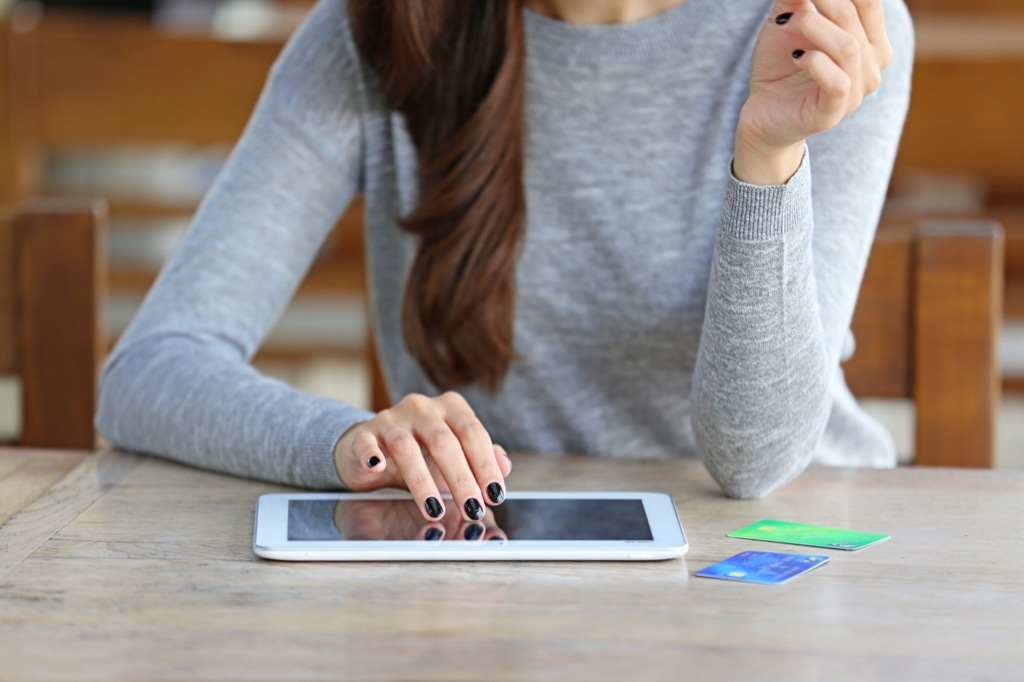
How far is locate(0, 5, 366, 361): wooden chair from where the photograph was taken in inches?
81.2

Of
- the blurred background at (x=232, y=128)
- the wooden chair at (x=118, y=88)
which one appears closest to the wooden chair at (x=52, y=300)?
the blurred background at (x=232, y=128)

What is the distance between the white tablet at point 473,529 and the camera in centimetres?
67

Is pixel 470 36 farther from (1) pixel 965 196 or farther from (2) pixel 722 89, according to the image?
(1) pixel 965 196

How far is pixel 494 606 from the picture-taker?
60cm

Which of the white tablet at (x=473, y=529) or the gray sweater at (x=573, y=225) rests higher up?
the gray sweater at (x=573, y=225)

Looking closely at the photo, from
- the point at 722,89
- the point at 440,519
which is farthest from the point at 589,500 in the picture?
the point at 722,89

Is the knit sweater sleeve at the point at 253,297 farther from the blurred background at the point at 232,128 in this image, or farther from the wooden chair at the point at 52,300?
the blurred background at the point at 232,128

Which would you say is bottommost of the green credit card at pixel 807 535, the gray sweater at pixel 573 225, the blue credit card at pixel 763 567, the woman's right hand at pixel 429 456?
the green credit card at pixel 807 535

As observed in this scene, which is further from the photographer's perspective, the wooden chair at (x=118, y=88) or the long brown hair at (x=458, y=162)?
the wooden chair at (x=118, y=88)

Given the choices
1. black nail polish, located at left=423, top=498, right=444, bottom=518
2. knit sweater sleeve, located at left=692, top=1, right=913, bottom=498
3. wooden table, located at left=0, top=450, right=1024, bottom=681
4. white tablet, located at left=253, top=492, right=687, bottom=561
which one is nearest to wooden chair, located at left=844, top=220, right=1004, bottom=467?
knit sweater sleeve, located at left=692, top=1, right=913, bottom=498

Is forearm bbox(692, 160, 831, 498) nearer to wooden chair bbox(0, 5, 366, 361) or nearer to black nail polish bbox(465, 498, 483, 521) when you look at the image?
black nail polish bbox(465, 498, 483, 521)

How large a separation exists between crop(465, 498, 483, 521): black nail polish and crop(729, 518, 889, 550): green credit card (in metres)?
0.14

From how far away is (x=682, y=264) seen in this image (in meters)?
1.08

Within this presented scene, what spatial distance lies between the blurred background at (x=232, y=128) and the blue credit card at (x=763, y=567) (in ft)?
3.46
